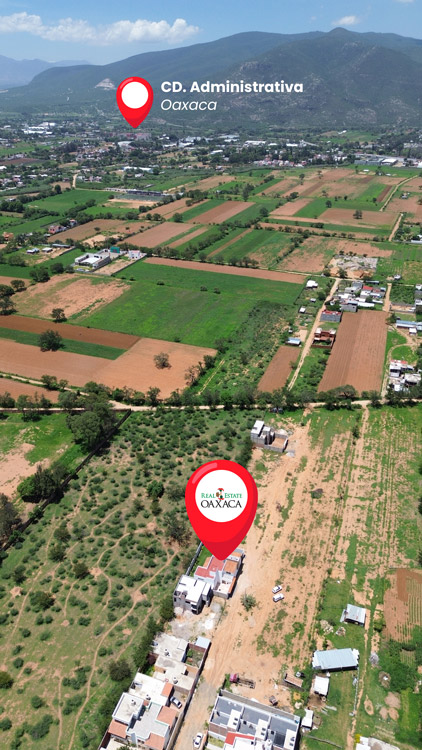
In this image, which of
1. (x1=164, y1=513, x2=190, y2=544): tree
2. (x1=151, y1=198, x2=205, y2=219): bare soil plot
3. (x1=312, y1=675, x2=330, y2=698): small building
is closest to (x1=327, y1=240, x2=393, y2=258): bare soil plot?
(x1=151, y1=198, x2=205, y2=219): bare soil plot

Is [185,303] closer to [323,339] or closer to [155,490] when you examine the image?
[323,339]

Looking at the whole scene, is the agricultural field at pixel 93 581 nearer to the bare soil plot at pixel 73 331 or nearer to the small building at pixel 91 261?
the bare soil plot at pixel 73 331

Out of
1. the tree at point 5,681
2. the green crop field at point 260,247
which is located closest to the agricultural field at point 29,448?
the tree at point 5,681

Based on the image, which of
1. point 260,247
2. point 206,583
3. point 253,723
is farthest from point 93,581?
point 260,247

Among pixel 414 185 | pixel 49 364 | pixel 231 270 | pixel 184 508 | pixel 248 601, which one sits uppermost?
pixel 414 185

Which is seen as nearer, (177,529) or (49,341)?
(177,529)

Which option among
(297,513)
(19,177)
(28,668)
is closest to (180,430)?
(297,513)

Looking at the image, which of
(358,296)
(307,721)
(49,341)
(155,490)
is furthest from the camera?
(358,296)

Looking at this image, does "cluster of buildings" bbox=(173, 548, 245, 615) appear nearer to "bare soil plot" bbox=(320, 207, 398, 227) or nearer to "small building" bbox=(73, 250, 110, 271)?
"small building" bbox=(73, 250, 110, 271)

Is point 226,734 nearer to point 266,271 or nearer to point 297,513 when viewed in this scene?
point 297,513
